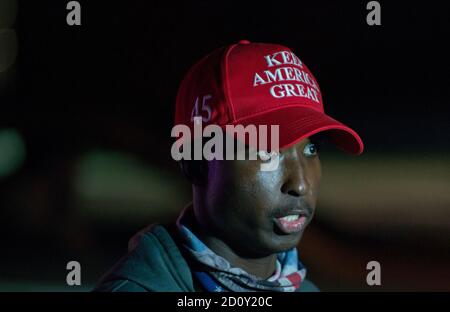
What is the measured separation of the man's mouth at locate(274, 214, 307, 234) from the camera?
4.95 ft

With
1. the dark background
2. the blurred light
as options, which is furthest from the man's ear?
the blurred light

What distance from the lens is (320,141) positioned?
5.41 ft

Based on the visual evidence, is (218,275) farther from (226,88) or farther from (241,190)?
(226,88)

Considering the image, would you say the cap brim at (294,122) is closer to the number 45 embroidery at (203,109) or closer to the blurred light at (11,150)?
the number 45 embroidery at (203,109)

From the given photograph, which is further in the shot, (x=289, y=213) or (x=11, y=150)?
(x=11, y=150)

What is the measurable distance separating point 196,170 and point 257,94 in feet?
0.80

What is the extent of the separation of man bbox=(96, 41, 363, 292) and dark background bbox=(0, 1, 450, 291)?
1492 mm

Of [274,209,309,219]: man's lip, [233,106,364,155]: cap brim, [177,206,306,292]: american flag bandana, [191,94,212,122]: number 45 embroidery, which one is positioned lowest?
[177,206,306,292]: american flag bandana

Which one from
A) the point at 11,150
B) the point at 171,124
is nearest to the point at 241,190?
the point at 171,124

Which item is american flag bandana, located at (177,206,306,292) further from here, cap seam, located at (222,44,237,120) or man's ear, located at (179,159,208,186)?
cap seam, located at (222,44,237,120)

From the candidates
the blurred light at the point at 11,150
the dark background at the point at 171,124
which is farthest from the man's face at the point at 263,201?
the blurred light at the point at 11,150

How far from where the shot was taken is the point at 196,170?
1.63 metres

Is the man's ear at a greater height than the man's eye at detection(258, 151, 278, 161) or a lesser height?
lesser
